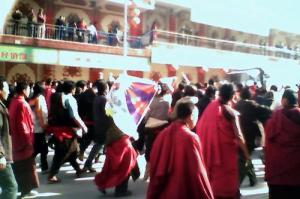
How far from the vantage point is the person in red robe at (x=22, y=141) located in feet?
19.3

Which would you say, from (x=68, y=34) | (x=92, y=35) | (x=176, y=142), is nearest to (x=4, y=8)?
(x=68, y=34)

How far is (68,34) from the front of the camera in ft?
63.4

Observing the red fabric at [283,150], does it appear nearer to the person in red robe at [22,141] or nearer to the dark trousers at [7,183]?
the dark trousers at [7,183]

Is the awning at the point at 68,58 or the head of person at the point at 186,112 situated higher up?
the awning at the point at 68,58

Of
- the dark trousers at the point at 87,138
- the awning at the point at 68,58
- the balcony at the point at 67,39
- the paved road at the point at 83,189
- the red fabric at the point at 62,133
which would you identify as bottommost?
the paved road at the point at 83,189

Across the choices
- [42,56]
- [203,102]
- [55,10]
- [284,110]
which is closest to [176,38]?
[55,10]

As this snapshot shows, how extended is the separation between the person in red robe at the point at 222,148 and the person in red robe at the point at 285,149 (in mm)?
402

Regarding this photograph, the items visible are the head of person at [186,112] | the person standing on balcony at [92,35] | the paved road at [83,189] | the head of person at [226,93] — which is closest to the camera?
the head of person at [186,112]

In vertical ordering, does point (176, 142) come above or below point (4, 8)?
below

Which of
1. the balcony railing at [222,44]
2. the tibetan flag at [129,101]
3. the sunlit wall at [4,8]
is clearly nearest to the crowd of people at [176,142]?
the tibetan flag at [129,101]

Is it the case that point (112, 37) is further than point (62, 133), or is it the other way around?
point (112, 37)

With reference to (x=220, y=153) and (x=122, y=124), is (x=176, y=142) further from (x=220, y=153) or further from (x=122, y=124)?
(x=122, y=124)

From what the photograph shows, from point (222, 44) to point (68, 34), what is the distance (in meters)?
11.7

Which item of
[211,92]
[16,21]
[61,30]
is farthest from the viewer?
[61,30]
